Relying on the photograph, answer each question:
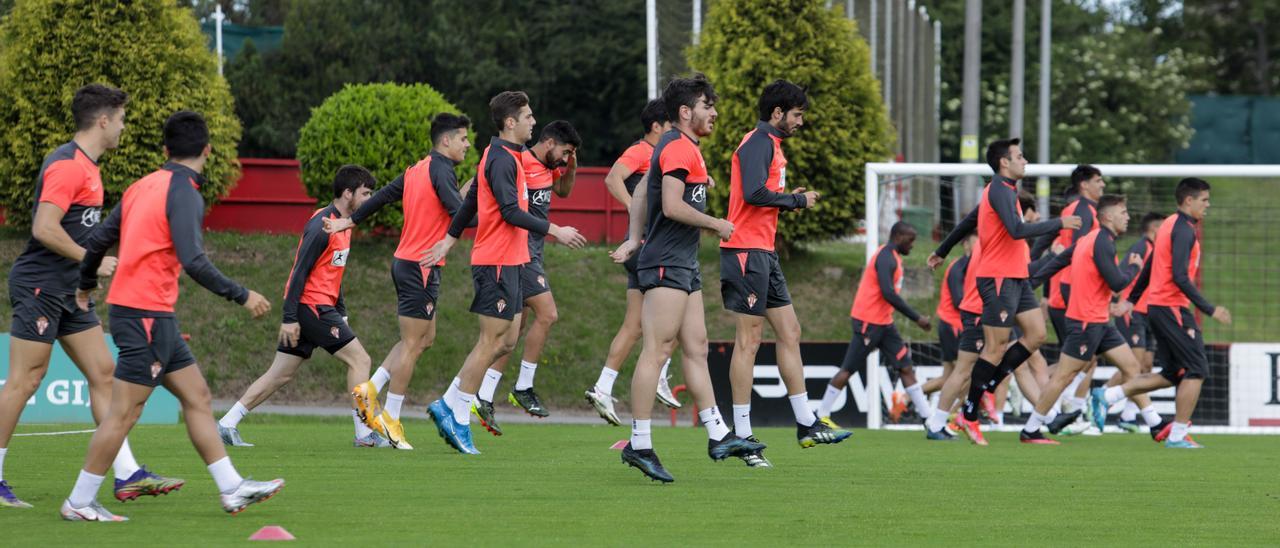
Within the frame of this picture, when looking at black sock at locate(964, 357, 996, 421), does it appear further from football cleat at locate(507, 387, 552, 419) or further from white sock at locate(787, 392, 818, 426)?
football cleat at locate(507, 387, 552, 419)

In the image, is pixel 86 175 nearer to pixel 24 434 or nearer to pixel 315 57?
pixel 24 434

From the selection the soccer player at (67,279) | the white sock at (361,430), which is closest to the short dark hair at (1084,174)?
the white sock at (361,430)

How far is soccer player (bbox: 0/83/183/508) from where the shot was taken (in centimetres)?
772

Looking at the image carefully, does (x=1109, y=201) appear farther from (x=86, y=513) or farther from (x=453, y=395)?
(x=86, y=513)

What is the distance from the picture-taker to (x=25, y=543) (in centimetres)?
665

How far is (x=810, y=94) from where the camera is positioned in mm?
22812

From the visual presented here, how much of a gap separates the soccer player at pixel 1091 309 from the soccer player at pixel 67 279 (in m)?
8.29

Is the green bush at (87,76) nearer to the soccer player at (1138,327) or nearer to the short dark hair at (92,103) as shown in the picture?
the soccer player at (1138,327)

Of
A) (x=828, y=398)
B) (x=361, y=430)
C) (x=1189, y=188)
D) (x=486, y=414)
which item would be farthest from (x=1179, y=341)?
(x=361, y=430)

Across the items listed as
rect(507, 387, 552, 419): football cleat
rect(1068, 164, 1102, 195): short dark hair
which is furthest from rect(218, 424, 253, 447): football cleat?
rect(1068, 164, 1102, 195): short dark hair

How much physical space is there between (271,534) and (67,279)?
221 centimetres

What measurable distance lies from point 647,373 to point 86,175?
10.3 ft

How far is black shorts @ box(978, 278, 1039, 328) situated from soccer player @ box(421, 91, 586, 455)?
170 inches

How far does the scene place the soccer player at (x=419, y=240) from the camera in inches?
450
